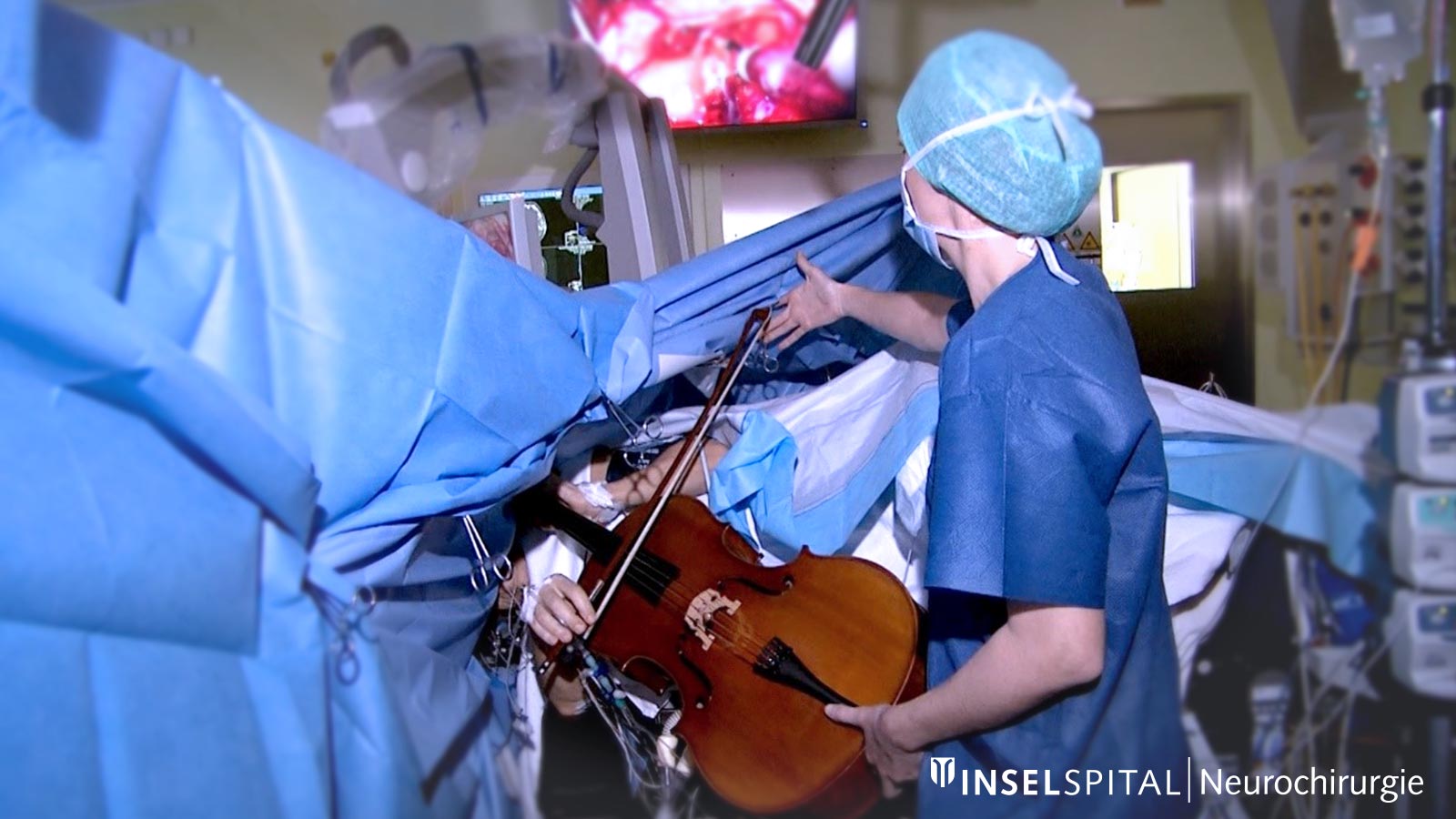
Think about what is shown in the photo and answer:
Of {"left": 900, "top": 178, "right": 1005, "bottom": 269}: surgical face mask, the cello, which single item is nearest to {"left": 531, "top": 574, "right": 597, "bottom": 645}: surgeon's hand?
the cello

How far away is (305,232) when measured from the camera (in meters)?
0.70

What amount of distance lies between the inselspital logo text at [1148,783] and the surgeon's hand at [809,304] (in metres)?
0.53

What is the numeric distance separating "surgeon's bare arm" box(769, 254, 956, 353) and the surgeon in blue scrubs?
23 cm

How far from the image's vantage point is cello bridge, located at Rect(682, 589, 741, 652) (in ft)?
3.61

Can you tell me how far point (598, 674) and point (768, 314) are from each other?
47 centimetres

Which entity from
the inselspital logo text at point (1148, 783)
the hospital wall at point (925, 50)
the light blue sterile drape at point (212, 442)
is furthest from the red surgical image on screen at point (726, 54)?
the inselspital logo text at point (1148, 783)

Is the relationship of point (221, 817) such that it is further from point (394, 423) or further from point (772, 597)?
point (772, 597)

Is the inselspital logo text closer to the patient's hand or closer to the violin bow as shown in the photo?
the violin bow

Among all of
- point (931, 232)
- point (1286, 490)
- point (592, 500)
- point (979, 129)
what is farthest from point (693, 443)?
point (1286, 490)

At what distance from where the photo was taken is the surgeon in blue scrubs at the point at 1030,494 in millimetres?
812

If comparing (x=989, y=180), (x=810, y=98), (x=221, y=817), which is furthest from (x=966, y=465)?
(x=221, y=817)

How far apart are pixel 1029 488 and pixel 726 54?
1.46ft

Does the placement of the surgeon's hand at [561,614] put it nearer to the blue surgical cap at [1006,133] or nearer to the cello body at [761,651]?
the cello body at [761,651]

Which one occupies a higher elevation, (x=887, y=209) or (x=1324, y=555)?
(x=887, y=209)
